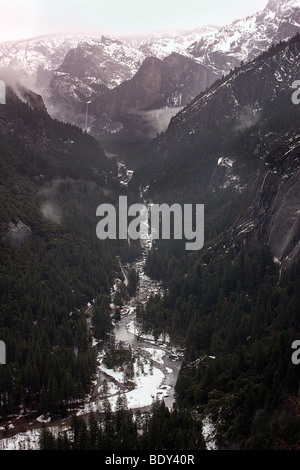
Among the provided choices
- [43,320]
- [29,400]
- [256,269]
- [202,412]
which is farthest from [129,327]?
[202,412]

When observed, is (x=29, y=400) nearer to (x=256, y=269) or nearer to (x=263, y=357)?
(x=263, y=357)

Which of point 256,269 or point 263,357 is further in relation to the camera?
point 256,269

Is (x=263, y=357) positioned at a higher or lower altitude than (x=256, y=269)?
lower

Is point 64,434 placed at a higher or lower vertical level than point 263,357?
lower

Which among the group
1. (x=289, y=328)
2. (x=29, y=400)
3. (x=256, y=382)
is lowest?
(x=29, y=400)
